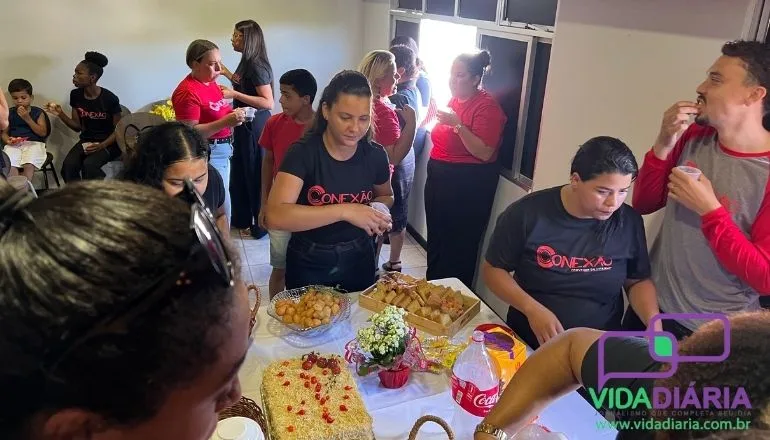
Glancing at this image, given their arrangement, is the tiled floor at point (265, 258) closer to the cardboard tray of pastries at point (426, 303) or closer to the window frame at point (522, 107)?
the window frame at point (522, 107)

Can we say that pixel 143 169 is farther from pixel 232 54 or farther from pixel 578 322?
pixel 232 54

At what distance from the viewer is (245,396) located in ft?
4.54

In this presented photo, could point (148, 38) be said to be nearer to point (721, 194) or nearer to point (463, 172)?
point (463, 172)

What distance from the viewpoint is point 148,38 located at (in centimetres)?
450

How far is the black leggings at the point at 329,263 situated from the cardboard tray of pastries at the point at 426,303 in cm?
19

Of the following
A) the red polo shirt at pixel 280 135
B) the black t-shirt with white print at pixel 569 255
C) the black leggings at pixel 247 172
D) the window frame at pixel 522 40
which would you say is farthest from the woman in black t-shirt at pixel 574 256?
the black leggings at pixel 247 172

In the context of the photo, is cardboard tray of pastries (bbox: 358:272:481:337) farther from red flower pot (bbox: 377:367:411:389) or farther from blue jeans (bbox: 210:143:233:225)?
blue jeans (bbox: 210:143:233:225)

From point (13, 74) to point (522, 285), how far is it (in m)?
4.42

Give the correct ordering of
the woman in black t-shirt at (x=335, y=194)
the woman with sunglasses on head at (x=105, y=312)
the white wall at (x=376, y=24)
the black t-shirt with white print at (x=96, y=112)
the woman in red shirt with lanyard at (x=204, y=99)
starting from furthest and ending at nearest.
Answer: the white wall at (x=376, y=24) < the black t-shirt with white print at (x=96, y=112) < the woman in red shirt with lanyard at (x=204, y=99) < the woman in black t-shirt at (x=335, y=194) < the woman with sunglasses on head at (x=105, y=312)

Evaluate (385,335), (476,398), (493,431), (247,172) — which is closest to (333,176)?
(385,335)

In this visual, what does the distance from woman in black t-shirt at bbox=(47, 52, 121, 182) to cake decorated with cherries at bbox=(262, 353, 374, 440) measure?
11.0 feet

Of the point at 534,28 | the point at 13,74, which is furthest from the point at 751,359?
the point at 13,74

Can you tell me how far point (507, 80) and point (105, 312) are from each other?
2.84 metres
